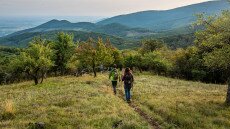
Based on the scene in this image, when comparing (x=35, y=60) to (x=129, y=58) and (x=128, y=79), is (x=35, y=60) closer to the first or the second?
(x=128, y=79)

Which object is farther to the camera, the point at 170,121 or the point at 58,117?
the point at 170,121

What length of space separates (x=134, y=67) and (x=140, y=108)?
86.5m

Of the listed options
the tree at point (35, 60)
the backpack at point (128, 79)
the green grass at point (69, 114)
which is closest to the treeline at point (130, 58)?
the tree at point (35, 60)

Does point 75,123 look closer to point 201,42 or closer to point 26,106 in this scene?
point 26,106

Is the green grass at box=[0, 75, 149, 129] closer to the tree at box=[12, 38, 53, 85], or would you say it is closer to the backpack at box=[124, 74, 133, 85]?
the backpack at box=[124, 74, 133, 85]

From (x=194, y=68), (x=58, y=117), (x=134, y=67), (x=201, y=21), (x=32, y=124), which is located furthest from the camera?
(x=134, y=67)

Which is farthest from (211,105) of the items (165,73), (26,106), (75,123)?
(165,73)

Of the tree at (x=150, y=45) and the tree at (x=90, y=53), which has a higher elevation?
the tree at (x=90, y=53)

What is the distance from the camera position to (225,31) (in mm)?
24719

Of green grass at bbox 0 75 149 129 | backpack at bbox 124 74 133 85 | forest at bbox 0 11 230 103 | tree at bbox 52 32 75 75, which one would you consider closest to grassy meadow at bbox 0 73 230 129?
green grass at bbox 0 75 149 129

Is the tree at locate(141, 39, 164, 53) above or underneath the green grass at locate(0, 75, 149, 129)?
underneath

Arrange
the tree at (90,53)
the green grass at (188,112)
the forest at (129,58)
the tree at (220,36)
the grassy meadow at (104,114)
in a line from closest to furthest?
the grassy meadow at (104,114) → the green grass at (188,112) → the tree at (220,36) → the forest at (129,58) → the tree at (90,53)

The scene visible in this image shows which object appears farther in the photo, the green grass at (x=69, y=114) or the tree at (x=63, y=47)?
the tree at (x=63, y=47)

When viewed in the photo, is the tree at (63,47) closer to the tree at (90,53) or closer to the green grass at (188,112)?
the tree at (90,53)
